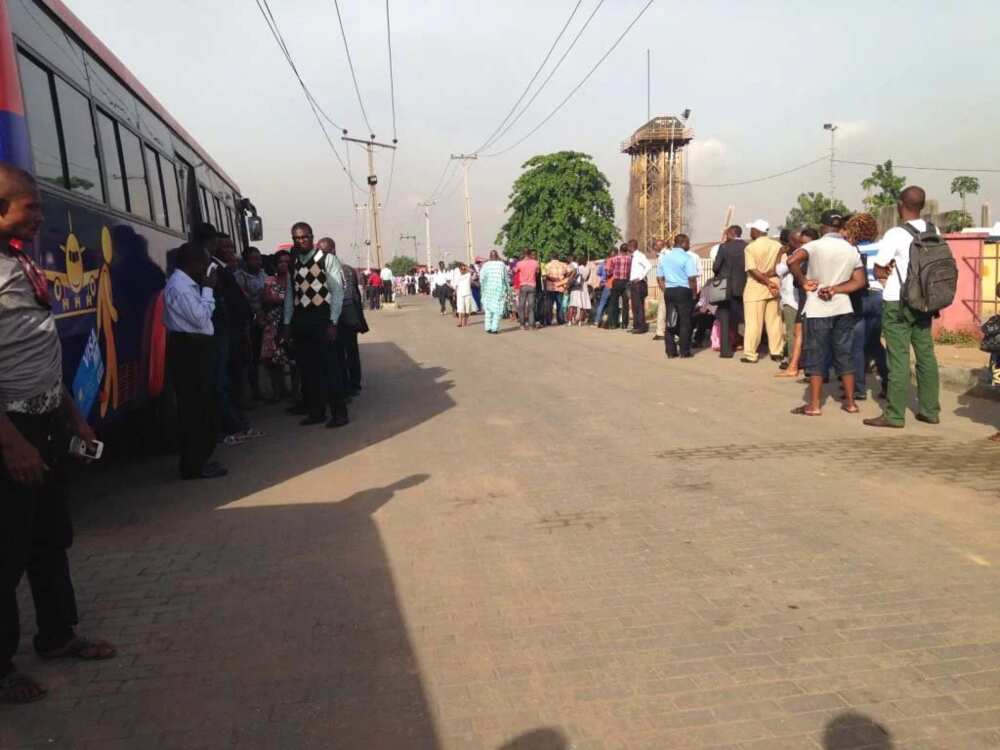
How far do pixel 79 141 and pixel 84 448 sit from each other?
2985mm

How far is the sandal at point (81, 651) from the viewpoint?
3201 millimetres

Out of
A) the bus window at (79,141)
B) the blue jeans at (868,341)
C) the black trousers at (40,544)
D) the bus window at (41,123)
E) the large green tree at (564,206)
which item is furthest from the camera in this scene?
the large green tree at (564,206)

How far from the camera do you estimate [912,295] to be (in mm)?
6523

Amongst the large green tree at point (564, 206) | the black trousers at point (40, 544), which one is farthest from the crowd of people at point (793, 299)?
the large green tree at point (564, 206)

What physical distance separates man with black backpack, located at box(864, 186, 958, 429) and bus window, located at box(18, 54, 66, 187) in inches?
250

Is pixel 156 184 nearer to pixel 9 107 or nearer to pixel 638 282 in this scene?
pixel 9 107

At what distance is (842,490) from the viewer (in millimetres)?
5098

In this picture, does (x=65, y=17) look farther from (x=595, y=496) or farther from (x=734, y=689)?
(x=734, y=689)

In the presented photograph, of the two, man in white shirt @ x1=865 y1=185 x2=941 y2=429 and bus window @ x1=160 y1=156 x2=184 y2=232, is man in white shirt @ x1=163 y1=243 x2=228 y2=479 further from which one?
man in white shirt @ x1=865 y1=185 x2=941 y2=429

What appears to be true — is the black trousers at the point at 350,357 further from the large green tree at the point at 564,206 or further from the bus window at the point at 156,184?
the large green tree at the point at 564,206

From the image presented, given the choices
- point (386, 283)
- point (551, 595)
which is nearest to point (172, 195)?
point (551, 595)

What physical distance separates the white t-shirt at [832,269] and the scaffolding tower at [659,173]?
6831 cm

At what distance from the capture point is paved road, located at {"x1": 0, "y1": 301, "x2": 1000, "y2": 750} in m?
2.70

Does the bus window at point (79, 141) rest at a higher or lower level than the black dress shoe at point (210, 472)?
higher
